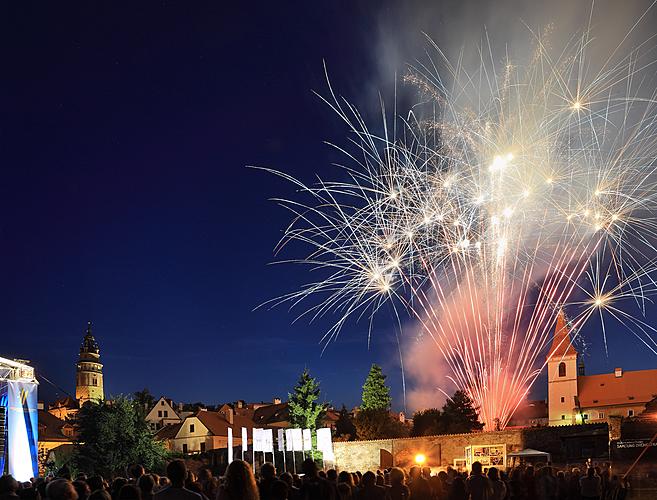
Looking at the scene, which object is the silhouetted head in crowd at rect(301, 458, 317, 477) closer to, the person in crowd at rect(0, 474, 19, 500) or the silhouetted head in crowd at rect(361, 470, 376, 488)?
the silhouetted head in crowd at rect(361, 470, 376, 488)

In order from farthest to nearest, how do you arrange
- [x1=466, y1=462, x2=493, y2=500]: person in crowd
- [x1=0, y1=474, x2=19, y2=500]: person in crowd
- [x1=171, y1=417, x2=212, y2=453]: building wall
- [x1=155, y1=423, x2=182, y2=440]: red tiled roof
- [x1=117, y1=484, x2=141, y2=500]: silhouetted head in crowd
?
[x1=155, y1=423, x2=182, y2=440]: red tiled roof
[x1=171, y1=417, x2=212, y2=453]: building wall
[x1=466, y1=462, x2=493, y2=500]: person in crowd
[x1=0, y1=474, x2=19, y2=500]: person in crowd
[x1=117, y1=484, x2=141, y2=500]: silhouetted head in crowd

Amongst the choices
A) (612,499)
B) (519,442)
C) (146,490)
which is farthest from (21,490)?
(519,442)

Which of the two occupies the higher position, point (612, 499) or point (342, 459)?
point (612, 499)

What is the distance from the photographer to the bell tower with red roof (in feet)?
262

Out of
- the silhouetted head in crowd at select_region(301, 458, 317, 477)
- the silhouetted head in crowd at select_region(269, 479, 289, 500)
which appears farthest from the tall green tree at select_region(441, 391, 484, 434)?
the silhouetted head in crowd at select_region(269, 479, 289, 500)

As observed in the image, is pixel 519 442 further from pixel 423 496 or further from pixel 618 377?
pixel 618 377

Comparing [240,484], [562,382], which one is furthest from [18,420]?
[562,382]

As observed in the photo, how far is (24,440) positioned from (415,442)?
71.3 ft

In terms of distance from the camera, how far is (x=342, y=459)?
40969mm

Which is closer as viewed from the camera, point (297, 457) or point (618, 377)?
point (297, 457)

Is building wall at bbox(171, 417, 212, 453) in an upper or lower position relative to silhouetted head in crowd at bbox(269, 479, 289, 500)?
lower

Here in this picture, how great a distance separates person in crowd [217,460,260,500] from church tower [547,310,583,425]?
78146 millimetres

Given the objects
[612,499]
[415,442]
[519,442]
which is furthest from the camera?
[415,442]

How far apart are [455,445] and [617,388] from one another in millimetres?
48422
